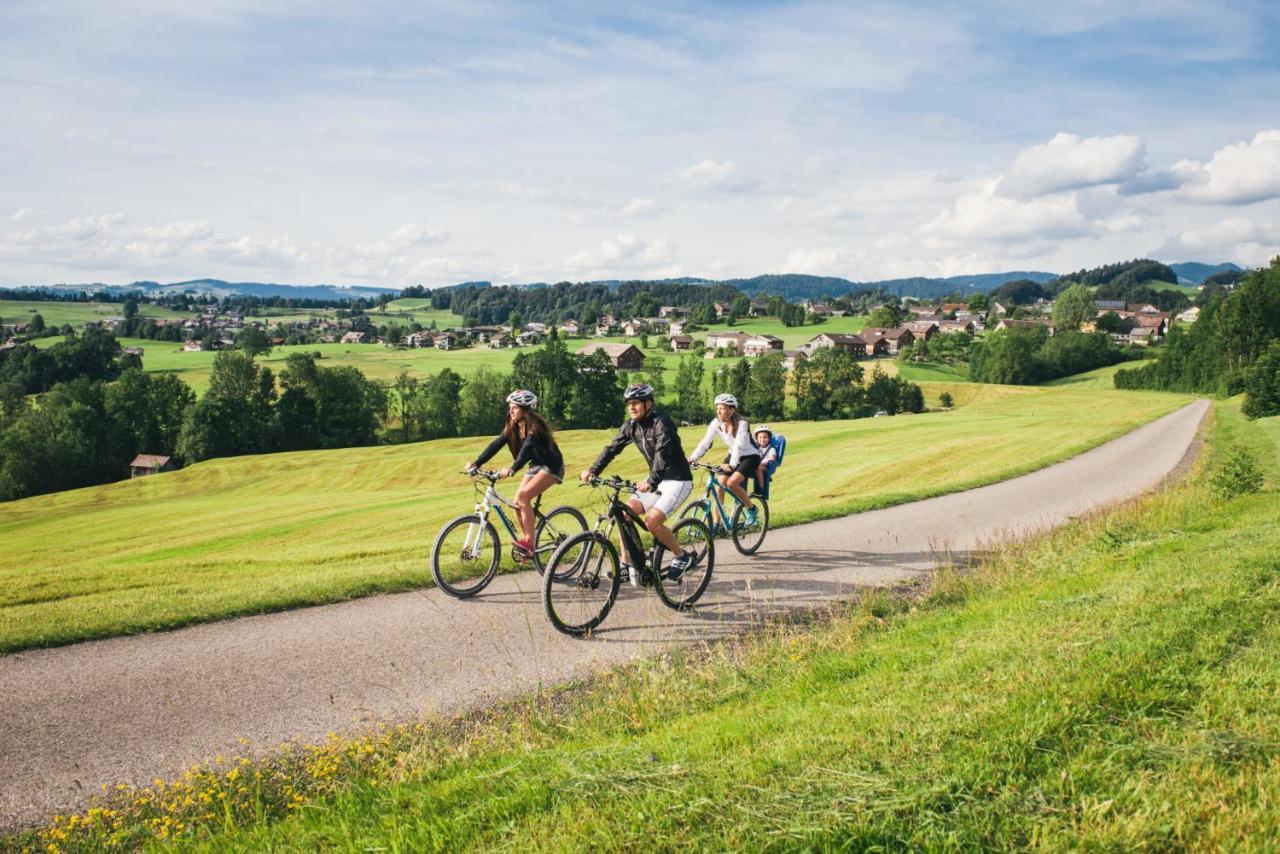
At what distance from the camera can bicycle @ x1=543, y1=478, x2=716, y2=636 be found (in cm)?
799

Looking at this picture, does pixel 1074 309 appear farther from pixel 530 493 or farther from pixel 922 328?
pixel 530 493

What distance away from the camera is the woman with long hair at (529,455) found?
9.55 m

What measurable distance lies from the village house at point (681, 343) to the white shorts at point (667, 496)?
150m

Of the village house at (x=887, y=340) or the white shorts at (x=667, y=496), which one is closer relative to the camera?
the white shorts at (x=667, y=496)

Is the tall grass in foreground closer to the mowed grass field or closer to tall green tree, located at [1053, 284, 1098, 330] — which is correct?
the mowed grass field

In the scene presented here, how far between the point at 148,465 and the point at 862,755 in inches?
3328

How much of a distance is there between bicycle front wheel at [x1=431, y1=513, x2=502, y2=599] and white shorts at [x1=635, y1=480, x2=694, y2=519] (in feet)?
7.66

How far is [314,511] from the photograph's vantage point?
108ft

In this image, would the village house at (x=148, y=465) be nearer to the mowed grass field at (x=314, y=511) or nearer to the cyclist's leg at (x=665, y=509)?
the mowed grass field at (x=314, y=511)

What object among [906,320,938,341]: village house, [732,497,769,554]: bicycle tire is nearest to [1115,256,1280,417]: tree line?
[906,320,938,341]: village house

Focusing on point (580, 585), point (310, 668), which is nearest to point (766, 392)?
point (580, 585)

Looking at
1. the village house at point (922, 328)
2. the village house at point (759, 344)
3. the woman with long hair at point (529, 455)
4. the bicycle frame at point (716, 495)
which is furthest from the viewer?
the village house at point (922, 328)

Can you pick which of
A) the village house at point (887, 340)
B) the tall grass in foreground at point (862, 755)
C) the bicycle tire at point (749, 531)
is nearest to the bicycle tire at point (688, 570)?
the tall grass in foreground at point (862, 755)

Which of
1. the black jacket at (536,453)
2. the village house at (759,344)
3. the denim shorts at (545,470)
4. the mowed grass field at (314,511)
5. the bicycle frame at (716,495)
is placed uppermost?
the village house at (759,344)
